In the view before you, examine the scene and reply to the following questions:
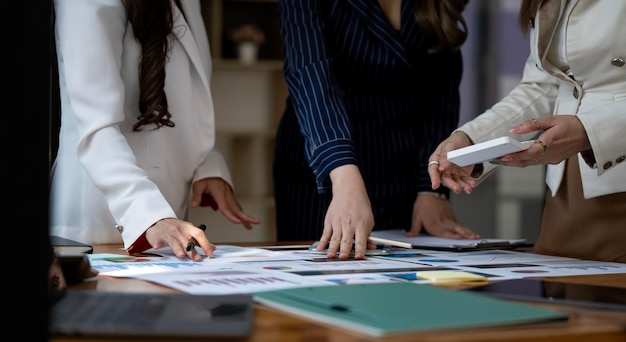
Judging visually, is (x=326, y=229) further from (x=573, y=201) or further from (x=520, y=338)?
(x=520, y=338)

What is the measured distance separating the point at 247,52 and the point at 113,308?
3.81 metres

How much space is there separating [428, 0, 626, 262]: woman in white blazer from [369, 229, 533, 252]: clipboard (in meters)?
0.08

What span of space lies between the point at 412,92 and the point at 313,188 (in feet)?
1.16

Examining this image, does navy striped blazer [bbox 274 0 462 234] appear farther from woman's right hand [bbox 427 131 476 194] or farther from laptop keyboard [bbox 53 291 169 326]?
laptop keyboard [bbox 53 291 169 326]

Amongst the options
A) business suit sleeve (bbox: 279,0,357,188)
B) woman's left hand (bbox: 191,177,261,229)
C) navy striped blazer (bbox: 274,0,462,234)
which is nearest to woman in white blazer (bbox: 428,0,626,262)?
business suit sleeve (bbox: 279,0,357,188)

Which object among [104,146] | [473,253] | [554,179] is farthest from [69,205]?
[554,179]

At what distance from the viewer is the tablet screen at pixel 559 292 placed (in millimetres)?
970

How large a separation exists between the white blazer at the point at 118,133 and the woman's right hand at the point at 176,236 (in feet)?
0.09

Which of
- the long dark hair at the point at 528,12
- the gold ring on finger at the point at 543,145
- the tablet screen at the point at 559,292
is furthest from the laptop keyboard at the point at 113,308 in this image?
the long dark hair at the point at 528,12

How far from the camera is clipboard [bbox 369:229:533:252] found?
5.55 ft

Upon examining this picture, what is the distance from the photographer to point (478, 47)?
5.07 meters

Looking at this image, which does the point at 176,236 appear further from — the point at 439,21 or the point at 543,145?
the point at 439,21

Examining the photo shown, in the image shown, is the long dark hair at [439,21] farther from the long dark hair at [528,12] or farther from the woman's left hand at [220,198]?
the woman's left hand at [220,198]

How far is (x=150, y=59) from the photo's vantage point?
6.01ft
